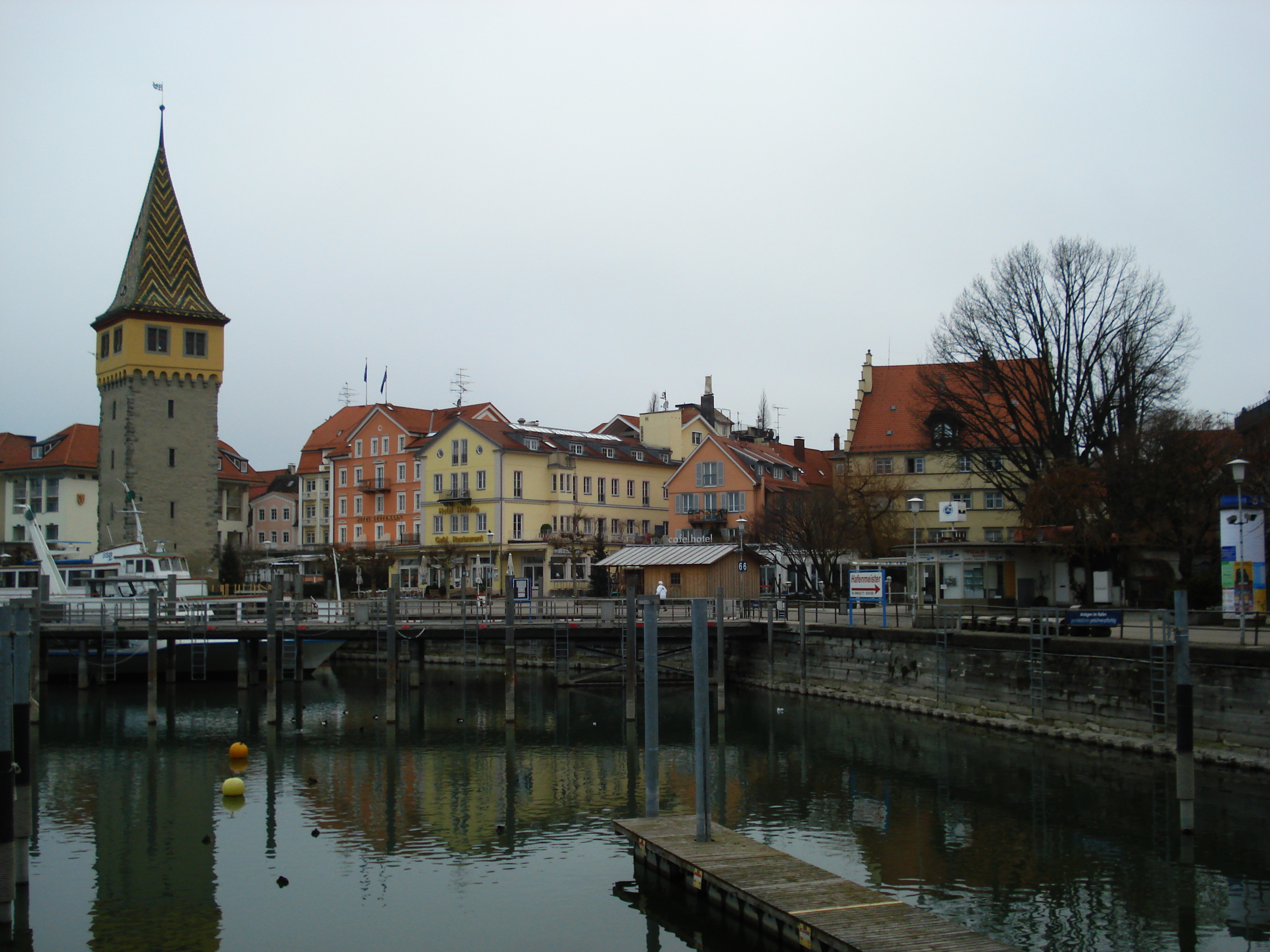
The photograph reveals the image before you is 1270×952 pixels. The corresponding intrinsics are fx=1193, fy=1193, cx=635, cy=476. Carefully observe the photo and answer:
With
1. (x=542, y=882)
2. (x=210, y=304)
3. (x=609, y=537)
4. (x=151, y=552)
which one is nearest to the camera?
(x=542, y=882)

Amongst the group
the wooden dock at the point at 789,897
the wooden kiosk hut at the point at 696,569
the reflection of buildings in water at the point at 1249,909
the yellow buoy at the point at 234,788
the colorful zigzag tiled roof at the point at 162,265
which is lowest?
the reflection of buildings in water at the point at 1249,909

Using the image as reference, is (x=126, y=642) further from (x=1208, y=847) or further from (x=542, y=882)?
(x=1208, y=847)

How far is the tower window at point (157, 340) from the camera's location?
233ft

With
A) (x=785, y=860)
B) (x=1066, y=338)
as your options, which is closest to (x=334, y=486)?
(x=1066, y=338)

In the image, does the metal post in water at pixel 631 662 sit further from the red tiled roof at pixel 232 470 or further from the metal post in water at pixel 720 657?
the red tiled roof at pixel 232 470

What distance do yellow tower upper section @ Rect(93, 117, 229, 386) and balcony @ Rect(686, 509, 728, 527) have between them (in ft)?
100.0

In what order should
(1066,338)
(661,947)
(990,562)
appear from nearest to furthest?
(661,947), (990,562), (1066,338)

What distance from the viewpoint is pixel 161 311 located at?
233 feet

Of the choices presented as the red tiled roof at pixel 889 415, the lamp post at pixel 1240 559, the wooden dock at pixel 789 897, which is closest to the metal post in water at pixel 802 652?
the lamp post at pixel 1240 559

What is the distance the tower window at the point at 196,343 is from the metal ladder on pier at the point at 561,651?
3169 centimetres

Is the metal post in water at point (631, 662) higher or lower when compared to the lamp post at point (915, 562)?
lower

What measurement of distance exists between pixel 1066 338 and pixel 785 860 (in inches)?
1450

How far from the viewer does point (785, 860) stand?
18156 mm

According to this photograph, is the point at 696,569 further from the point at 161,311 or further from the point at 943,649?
the point at 161,311
